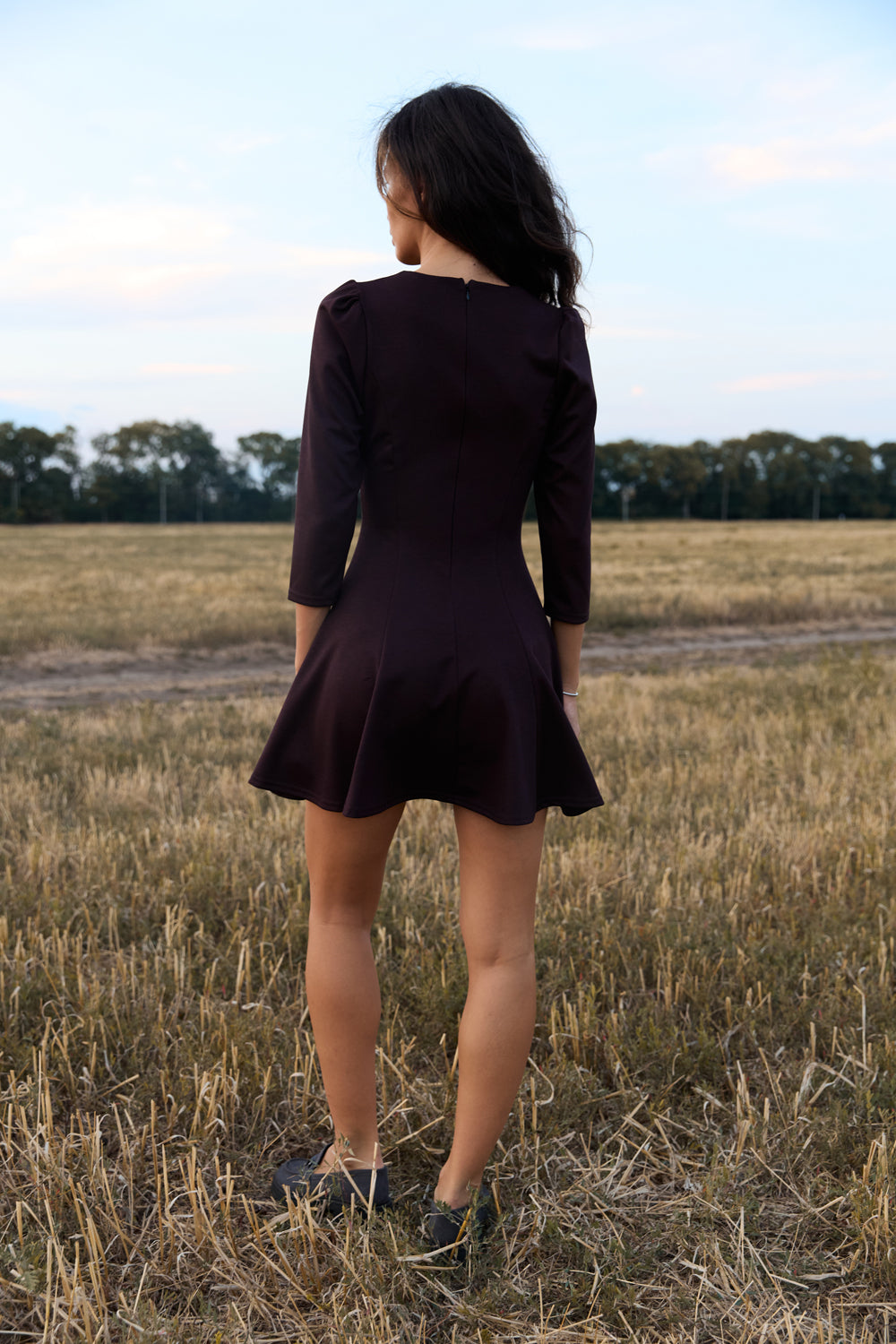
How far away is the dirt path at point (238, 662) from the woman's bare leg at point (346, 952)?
9642mm

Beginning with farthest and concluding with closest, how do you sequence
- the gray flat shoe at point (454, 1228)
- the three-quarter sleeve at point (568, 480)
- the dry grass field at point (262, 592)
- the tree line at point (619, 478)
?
1. the tree line at point (619, 478)
2. the dry grass field at point (262, 592)
3. the gray flat shoe at point (454, 1228)
4. the three-quarter sleeve at point (568, 480)

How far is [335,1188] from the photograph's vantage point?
2.54m

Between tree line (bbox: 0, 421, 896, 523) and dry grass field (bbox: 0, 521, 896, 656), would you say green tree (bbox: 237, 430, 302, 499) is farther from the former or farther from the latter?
dry grass field (bbox: 0, 521, 896, 656)

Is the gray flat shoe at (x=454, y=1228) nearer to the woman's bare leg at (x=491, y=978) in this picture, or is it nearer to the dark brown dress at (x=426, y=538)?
the woman's bare leg at (x=491, y=978)

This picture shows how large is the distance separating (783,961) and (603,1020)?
87 cm

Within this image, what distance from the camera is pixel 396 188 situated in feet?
7.43

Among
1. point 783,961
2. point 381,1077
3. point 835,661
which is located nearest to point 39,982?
point 381,1077

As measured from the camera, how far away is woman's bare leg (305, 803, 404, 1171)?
233 centimetres

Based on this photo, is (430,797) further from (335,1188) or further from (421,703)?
(335,1188)

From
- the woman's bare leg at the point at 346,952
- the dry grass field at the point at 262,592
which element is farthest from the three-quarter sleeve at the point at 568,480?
the dry grass field at the point at 262,592

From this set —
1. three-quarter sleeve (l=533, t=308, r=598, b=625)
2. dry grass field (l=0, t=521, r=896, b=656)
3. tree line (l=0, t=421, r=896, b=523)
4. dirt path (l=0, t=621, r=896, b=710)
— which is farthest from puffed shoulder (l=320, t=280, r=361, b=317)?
tree line (l=0, t=421, r=896, b=523)

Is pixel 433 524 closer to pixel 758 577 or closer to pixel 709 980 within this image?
pixel 709 980

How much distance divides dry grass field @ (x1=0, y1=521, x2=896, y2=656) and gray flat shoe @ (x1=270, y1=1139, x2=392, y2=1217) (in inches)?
516

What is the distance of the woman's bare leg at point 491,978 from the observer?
7.59 feet
